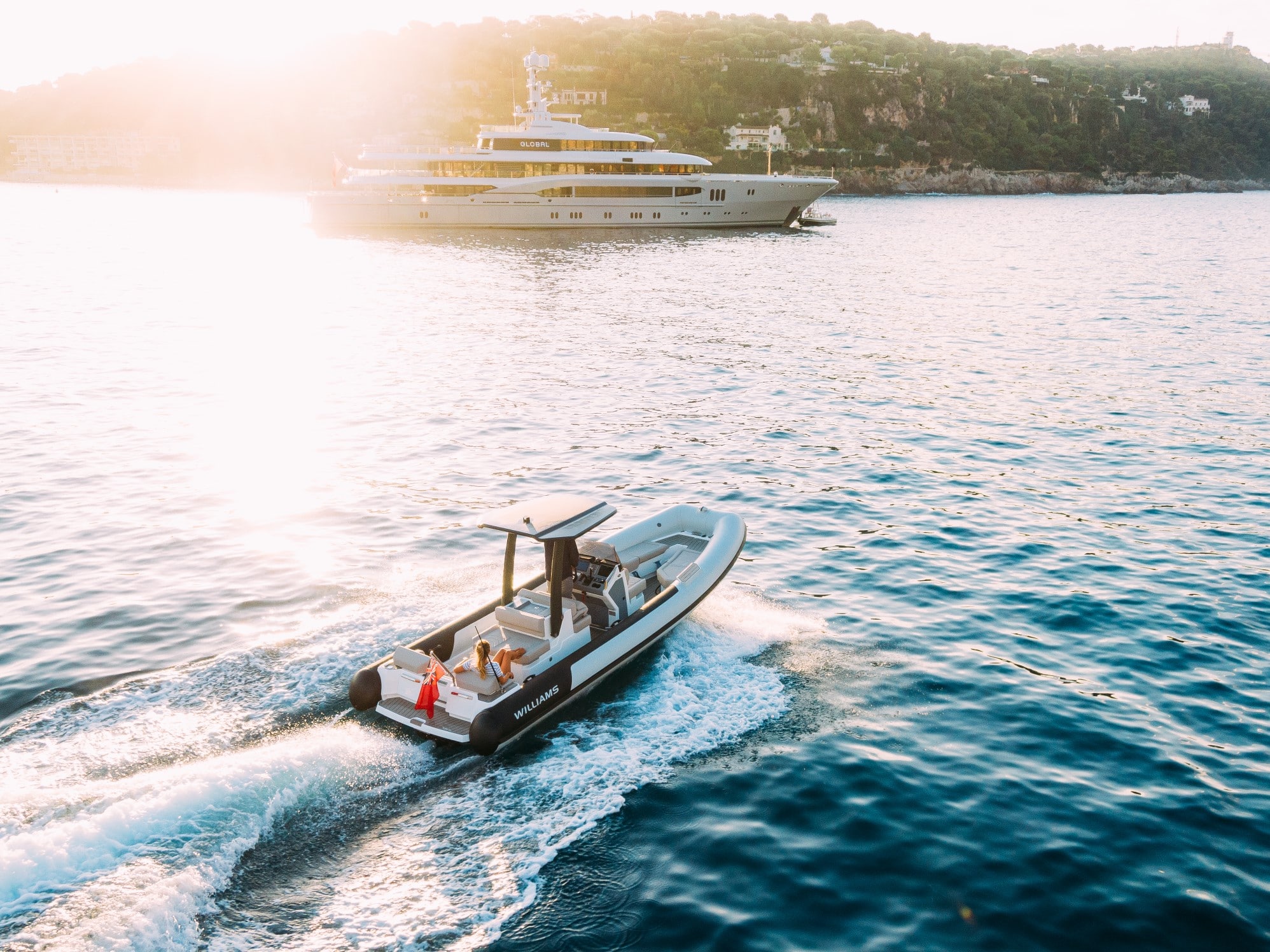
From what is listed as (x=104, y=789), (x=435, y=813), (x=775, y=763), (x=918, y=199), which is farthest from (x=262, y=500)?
(x=918, y=199)

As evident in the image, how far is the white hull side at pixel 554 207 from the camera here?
95.5 metres

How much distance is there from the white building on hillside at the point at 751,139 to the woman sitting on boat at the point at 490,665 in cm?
19035

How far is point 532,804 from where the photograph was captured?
1216 cm

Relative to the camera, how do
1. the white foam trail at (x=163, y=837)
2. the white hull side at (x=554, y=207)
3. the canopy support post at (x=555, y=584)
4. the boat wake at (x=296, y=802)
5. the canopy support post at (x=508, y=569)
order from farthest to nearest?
the white hull side at (x=554, y=207) < the canopy support post at (x=508, y=569) < the canopy support post at (x=555, y=584) < the boat wake at (x=296, y=802) < the white foam trail at (x=163, y=837)

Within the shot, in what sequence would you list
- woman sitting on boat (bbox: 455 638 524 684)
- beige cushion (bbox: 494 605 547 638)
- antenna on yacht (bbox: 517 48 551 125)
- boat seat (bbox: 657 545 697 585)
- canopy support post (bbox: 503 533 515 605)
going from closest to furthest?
woman sitting on boat (bbox: 455 638 524 684) < beige cushion (bbox: 494 605 547 638) < canopy support post (bbox: 503 533 515 605) < boat seat (bbox: 657 545 697 585) < antenna on yacht (bbox: 517 48 551 125)

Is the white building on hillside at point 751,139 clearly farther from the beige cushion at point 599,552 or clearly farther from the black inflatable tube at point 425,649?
the black inflatable tube at point 425,649

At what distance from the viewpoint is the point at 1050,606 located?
60.5 feet

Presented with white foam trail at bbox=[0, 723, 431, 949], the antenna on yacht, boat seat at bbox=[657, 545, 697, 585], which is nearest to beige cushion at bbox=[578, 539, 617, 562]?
boat seat at bbox=[657, 545, 697, 585]

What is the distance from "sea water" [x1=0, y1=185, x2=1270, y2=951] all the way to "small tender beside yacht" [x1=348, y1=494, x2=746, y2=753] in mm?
519

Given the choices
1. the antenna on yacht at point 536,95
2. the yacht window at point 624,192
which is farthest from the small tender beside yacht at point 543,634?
the antenna on yacht at point 536,95

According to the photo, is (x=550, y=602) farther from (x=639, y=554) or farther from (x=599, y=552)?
(x=639, y=554)

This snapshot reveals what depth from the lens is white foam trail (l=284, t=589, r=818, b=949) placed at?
33.1 ft

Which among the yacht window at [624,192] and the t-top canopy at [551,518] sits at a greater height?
the yacht window at [624,192]

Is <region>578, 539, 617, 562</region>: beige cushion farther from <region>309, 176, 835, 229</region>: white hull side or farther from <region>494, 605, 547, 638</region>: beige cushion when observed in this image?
<region>309, 176, 835, 229</region>: white hull side
